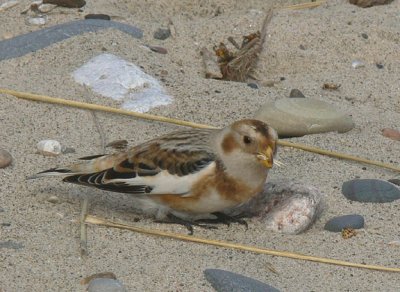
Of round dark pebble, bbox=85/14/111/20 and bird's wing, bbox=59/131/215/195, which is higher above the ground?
bird's wing, bbox=59/131/215/195

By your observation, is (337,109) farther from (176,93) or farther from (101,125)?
(101,125)

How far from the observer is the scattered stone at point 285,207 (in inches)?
181

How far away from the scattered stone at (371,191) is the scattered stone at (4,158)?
1.50 m

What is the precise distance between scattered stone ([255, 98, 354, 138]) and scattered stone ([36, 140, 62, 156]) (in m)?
1.07

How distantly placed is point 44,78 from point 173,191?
1.62 meters

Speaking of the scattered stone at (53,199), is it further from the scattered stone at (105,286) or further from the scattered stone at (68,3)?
the scattered stone at (68,3)

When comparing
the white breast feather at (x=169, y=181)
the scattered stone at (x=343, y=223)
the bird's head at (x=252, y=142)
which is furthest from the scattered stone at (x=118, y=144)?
the scattered stone at (x=343, y=223)

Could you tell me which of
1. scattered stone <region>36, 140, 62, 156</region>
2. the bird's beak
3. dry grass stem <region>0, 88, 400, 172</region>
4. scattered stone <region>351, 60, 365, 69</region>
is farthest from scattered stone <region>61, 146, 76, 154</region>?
scattered stone <region>351, 60, 365, 69</region>

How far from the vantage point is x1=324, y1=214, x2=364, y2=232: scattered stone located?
4.64 m

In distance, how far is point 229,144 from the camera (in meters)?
4.49

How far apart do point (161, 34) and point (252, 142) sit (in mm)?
2177

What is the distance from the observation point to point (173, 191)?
4.49 meters

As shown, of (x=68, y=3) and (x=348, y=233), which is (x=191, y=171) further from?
(x=68, y=3)

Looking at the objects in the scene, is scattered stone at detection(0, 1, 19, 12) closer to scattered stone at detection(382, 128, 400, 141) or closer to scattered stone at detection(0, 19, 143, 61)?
scattered stone at detection(0, 19, 143, 61)
